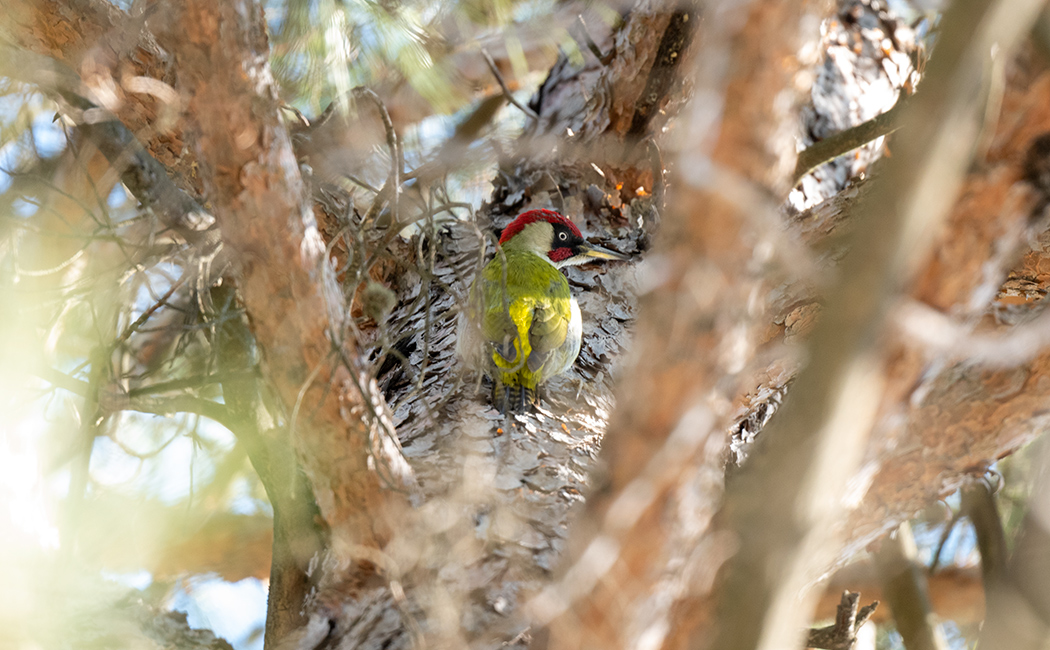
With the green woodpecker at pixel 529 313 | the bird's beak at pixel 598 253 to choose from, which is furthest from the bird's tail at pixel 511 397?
the bird's beak at pixel 598 253

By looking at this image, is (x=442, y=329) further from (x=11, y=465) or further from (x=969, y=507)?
(x=969, y=507)

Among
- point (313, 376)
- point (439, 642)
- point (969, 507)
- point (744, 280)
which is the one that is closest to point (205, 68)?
point (313, 376)

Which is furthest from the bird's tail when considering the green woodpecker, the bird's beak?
the bird's beak

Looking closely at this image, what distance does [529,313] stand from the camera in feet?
8.64

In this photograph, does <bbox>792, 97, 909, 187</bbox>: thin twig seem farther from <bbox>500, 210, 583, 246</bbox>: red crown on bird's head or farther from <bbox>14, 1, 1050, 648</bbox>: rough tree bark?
<bbox>500, 210, 583, 246</bbox>: red crown on bird's head

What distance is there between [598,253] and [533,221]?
32 cm

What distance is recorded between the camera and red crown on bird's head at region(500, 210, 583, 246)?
307 cm

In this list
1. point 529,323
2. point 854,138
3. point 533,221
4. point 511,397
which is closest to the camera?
point 854,138

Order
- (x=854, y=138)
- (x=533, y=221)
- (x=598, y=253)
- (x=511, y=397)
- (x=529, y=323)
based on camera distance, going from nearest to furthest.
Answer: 1. (x=854, y=138)
2. (x=511, y=397)
3. (x=529, y=323)
4. (x=598, y=253)
5. (x=533, y=221)

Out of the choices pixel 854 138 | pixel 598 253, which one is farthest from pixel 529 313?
pixel 854 138

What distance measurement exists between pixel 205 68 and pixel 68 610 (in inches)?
55.3

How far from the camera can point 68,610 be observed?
1854mm

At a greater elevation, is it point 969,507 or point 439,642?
point 439,642

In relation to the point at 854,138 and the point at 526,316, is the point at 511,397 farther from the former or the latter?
the point at 854,138
